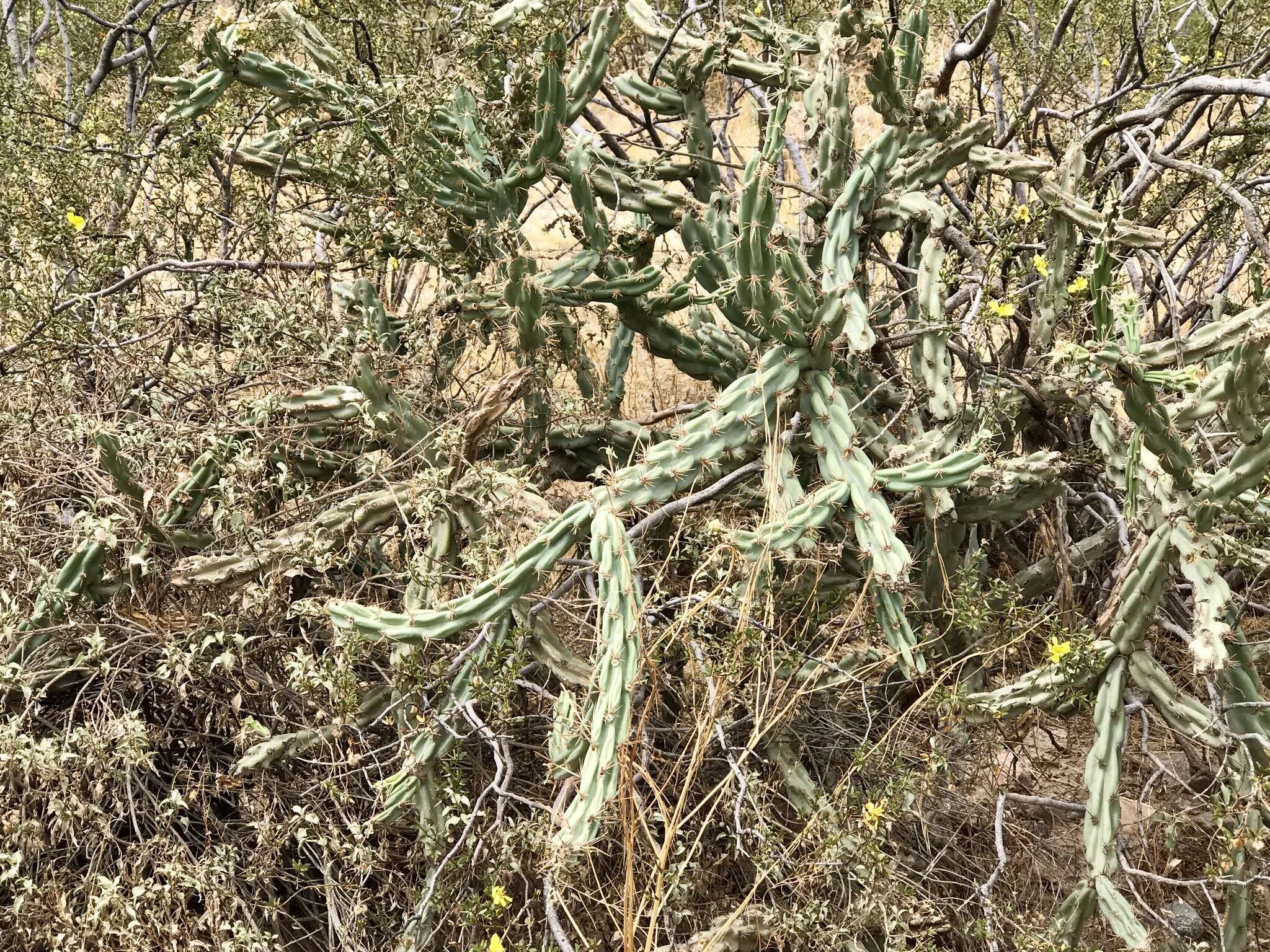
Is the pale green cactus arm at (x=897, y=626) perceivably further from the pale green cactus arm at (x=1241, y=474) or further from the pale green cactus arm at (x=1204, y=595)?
the pale green cactus arm at (x=1241, y=474)

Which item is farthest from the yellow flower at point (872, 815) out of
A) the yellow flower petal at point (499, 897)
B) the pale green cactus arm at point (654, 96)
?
the pale green cactus arm at point (654, 96)

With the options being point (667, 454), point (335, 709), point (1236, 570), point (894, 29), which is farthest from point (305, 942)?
point (894, 29)

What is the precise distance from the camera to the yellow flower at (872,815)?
2807 mm

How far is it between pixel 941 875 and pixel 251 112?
3.59 m

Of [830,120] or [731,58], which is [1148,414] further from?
[731,58]

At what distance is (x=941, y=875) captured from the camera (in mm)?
3229

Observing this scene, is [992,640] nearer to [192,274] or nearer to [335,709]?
[335,709]

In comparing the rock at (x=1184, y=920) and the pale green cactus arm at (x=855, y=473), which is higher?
the pale green cactus arm at (x=855, y=473)

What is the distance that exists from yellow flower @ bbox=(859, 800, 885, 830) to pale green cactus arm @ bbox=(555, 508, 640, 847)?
68 centimetres

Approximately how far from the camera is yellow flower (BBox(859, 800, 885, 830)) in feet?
9.21

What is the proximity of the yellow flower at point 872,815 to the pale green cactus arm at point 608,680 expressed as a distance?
0.68 meters

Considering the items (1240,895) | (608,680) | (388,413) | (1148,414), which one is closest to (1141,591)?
(1148,414)

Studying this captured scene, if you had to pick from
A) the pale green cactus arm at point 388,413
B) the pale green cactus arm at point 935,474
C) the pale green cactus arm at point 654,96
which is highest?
the pale green cactus arm at point 654,96

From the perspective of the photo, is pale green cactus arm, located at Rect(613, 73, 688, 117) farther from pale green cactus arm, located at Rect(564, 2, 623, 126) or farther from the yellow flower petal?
the yellow flower petal
